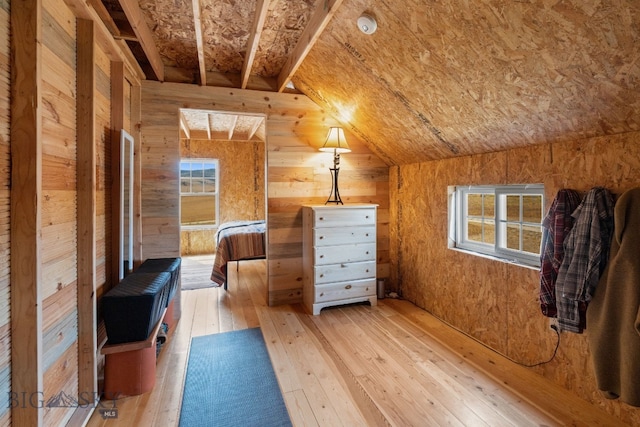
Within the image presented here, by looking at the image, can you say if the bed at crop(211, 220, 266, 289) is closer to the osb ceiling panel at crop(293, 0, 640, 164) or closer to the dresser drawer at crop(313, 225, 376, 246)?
the dresser drawer at crop(313, 225, 376, 246)

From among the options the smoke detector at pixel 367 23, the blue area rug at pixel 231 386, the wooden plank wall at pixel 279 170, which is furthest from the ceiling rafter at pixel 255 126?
the blue area rug at pixel 231 386

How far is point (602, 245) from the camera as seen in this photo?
1.61 m

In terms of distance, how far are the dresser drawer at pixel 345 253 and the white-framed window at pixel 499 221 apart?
32.9 inches

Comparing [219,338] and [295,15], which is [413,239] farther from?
[295,15]

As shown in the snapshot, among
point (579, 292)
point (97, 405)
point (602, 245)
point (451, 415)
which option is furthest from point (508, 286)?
point (97, 405)

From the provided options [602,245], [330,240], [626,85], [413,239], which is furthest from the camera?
[413,239]

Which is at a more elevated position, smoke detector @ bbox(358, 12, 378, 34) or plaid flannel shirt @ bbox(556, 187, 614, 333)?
smoke detector @ bbox(358, 12, 378, 34)

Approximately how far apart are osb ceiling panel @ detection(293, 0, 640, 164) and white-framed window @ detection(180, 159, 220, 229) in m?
4.38

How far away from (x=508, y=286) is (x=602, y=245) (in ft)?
2.54

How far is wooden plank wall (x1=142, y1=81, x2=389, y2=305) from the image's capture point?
292cm

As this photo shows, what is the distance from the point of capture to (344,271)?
3205mm

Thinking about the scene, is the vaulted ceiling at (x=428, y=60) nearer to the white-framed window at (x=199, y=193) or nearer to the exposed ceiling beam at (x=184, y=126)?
the exposed ceiling beam at (x=184, y=126)

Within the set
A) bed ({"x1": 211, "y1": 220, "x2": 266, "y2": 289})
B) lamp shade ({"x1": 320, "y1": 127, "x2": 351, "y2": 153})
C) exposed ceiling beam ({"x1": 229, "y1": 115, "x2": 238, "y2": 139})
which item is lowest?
bed ({"x1": 211, "y1": 220, "x2": 266, "y2": 289})

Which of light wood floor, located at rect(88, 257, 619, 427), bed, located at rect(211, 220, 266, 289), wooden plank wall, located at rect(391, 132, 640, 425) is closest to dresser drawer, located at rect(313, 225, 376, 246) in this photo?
wooden plank wall, located at rect(391, 132, 640, 425)
